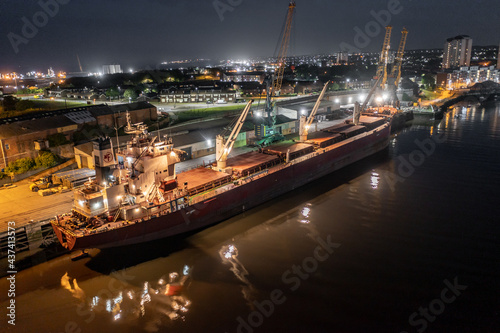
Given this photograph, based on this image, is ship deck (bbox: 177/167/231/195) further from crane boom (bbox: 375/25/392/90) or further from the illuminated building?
the illuminated building

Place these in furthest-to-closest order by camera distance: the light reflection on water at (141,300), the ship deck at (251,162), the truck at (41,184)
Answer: the ship deck at (251,162) < the truck at (41,184) < the light reflection on water at (141,300)

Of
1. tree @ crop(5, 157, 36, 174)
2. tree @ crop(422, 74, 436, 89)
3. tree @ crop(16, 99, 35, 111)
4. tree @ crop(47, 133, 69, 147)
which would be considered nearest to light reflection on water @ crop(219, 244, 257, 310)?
tree @ crop(5, 157, 36, 174)

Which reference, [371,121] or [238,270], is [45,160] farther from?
[371,121]

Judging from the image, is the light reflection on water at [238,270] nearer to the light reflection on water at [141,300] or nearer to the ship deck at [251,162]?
the light reflection on water at [141,300]

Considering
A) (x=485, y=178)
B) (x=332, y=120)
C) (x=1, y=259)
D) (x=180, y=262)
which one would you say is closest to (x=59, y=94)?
(x=332, y=120)

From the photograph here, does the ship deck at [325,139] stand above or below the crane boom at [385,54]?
below

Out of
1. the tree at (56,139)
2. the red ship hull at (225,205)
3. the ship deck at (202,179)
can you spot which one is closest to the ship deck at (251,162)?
Result: the red ship hull at (225,205)

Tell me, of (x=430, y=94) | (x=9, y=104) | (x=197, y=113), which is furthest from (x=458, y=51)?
(x=9, y=104)
